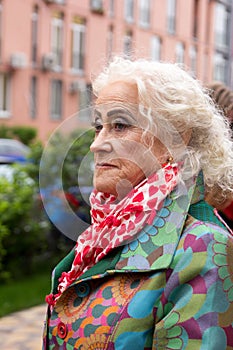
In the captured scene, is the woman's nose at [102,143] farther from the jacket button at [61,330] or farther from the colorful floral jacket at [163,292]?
the jacket button at [61,330]

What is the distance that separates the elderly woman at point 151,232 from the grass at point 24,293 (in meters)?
4.82

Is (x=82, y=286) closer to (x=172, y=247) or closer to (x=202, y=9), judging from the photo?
(x=172, y=247)

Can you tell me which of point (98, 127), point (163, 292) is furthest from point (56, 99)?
point (163, 292)

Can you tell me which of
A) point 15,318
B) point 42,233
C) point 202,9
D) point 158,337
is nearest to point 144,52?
point 158,337

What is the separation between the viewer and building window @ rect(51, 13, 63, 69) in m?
27.7

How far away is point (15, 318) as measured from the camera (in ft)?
20.8

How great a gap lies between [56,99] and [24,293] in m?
21.6

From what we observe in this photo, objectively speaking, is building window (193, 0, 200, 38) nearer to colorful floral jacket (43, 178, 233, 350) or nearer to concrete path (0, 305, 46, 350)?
concrete path (0, 305, 46, 350)

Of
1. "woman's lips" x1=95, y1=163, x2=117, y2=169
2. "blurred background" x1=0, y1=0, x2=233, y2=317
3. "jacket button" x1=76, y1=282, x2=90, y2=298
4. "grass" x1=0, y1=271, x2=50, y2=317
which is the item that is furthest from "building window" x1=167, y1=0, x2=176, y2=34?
"jacket button" x1=76, y1=282, x2=90, y2=298

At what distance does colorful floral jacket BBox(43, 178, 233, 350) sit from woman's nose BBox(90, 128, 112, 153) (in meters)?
0.22

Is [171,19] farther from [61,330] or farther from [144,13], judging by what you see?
[61,330]

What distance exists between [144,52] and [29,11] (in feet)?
81.2

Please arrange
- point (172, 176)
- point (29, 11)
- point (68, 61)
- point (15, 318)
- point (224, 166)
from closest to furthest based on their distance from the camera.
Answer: point (172, 176) → point (224, 166) → point (15, 318) → point (29, 11) → point (68, 61)

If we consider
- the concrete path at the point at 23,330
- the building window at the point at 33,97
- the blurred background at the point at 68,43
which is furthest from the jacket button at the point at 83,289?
the building window at the point at 33,97
